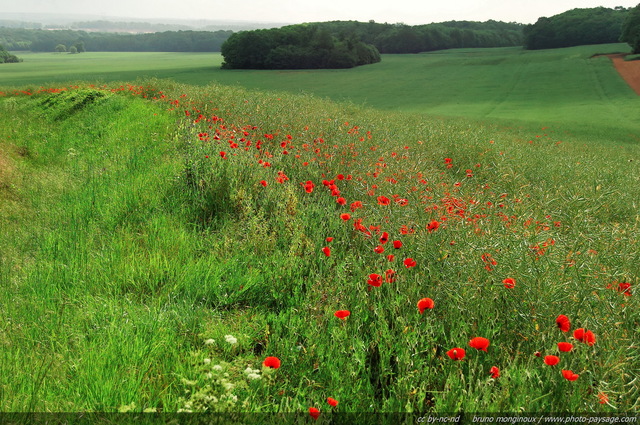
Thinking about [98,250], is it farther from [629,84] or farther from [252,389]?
[629,84]

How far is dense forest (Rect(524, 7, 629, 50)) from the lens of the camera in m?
67.5

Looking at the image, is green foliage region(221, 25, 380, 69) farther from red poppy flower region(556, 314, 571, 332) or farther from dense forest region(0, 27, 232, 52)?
dense forest region(0, 27, 232, 52)

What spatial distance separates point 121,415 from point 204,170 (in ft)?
11.0

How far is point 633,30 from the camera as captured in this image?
46.0 m

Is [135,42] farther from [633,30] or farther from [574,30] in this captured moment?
[633,30]

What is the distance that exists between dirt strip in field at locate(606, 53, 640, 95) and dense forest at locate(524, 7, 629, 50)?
25.3 metres

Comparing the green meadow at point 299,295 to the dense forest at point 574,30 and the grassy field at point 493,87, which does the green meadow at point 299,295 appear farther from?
the dense forest at point 574,30

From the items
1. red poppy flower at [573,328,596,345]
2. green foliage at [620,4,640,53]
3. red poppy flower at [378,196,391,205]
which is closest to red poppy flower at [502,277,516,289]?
red poppy flower at [573,328,596,345]

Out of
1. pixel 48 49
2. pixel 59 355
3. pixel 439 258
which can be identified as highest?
pixel 48 49

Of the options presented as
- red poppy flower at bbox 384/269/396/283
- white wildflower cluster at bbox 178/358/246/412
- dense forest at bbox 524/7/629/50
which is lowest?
white wildflower cluster at bbox 178/358/246/412

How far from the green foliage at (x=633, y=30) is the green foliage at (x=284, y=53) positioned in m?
33.6

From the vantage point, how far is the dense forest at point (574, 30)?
67500mm

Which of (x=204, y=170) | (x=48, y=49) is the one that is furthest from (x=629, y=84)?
(x=48, y=49)

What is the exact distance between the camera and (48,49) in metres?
130
